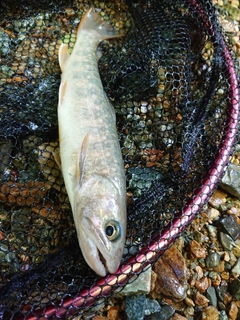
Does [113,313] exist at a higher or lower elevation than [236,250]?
lower

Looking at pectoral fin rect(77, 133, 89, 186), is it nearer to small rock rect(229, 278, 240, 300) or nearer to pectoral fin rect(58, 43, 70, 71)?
pectoral fin rect(58, 43, 70, 71)

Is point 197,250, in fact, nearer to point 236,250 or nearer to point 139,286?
point 236,250

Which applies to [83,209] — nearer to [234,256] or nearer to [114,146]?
[114,146]

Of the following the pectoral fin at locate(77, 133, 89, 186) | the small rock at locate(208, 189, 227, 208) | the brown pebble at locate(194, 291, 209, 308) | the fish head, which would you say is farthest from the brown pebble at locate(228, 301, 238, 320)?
the pectoral fin at locate(77, 133, 89, 186)

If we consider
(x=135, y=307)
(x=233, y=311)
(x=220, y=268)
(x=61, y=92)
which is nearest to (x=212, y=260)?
(x=220, y=268)

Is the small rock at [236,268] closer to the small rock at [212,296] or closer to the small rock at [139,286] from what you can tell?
the small rock at [212,296]

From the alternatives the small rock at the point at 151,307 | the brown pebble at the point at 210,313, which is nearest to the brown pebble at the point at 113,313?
the small rock at the point at 151,307
